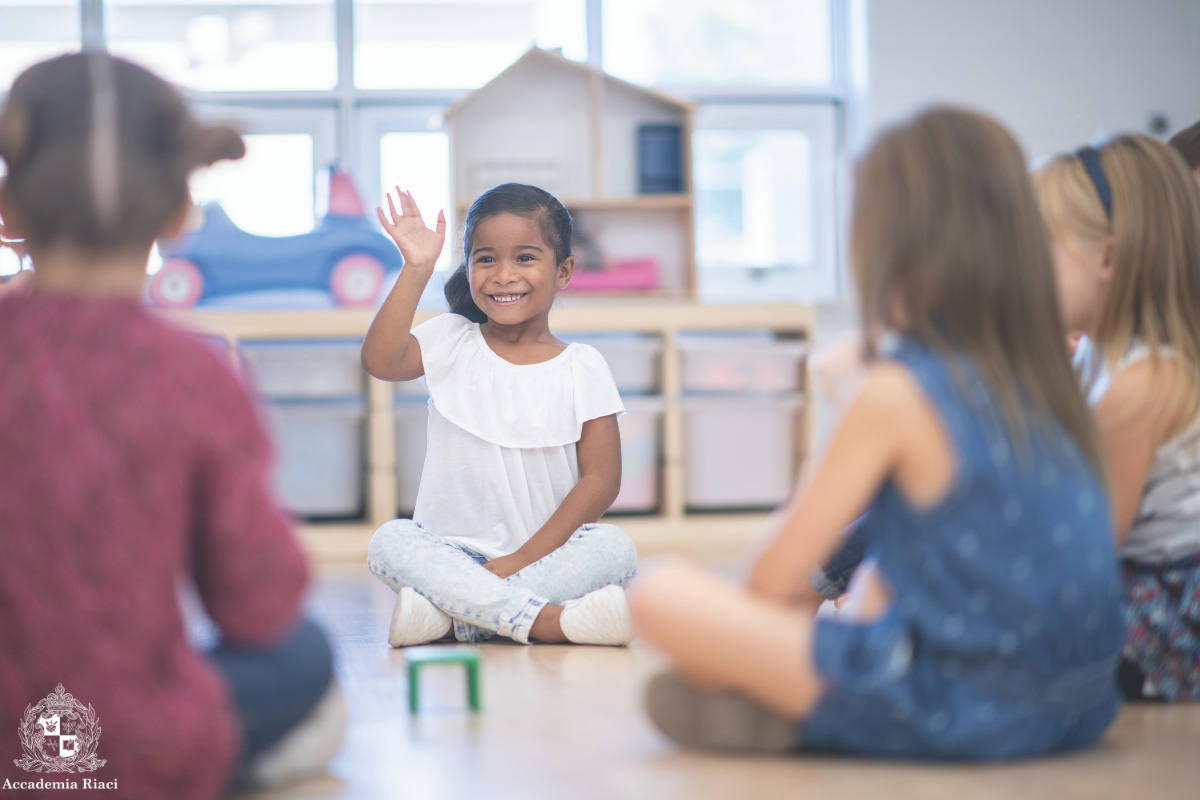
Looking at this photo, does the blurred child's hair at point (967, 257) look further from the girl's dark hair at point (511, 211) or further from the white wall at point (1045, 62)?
the white wall at point (1045, 62)

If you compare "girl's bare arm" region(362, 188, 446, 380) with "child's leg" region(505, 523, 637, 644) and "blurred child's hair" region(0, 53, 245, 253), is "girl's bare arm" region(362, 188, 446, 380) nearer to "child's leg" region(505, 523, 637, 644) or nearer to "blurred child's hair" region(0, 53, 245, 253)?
"child's leg" region(505, 523, 637, 644)

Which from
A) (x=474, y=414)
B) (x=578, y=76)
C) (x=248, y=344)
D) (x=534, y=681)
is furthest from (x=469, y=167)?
(x=534, y=681)

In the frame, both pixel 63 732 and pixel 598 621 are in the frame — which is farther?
pixel 598 621

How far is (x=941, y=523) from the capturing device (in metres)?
0.73

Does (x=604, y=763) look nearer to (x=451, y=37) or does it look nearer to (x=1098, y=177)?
(x=1098, y=177)

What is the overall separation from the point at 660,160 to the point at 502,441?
4.65 ft

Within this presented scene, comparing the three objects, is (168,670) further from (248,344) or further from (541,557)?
(248,344)

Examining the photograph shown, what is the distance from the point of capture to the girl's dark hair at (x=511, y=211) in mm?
1423

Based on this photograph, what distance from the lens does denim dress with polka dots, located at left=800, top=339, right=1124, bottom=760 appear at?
728mm

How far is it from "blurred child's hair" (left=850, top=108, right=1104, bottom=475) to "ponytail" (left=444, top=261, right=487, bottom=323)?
0.80 m

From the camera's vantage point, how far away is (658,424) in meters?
2.36

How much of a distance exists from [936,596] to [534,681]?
17.7 inches

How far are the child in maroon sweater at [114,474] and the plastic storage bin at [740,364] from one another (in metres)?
1.74

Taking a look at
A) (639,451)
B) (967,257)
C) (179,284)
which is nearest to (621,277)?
(639,451)
